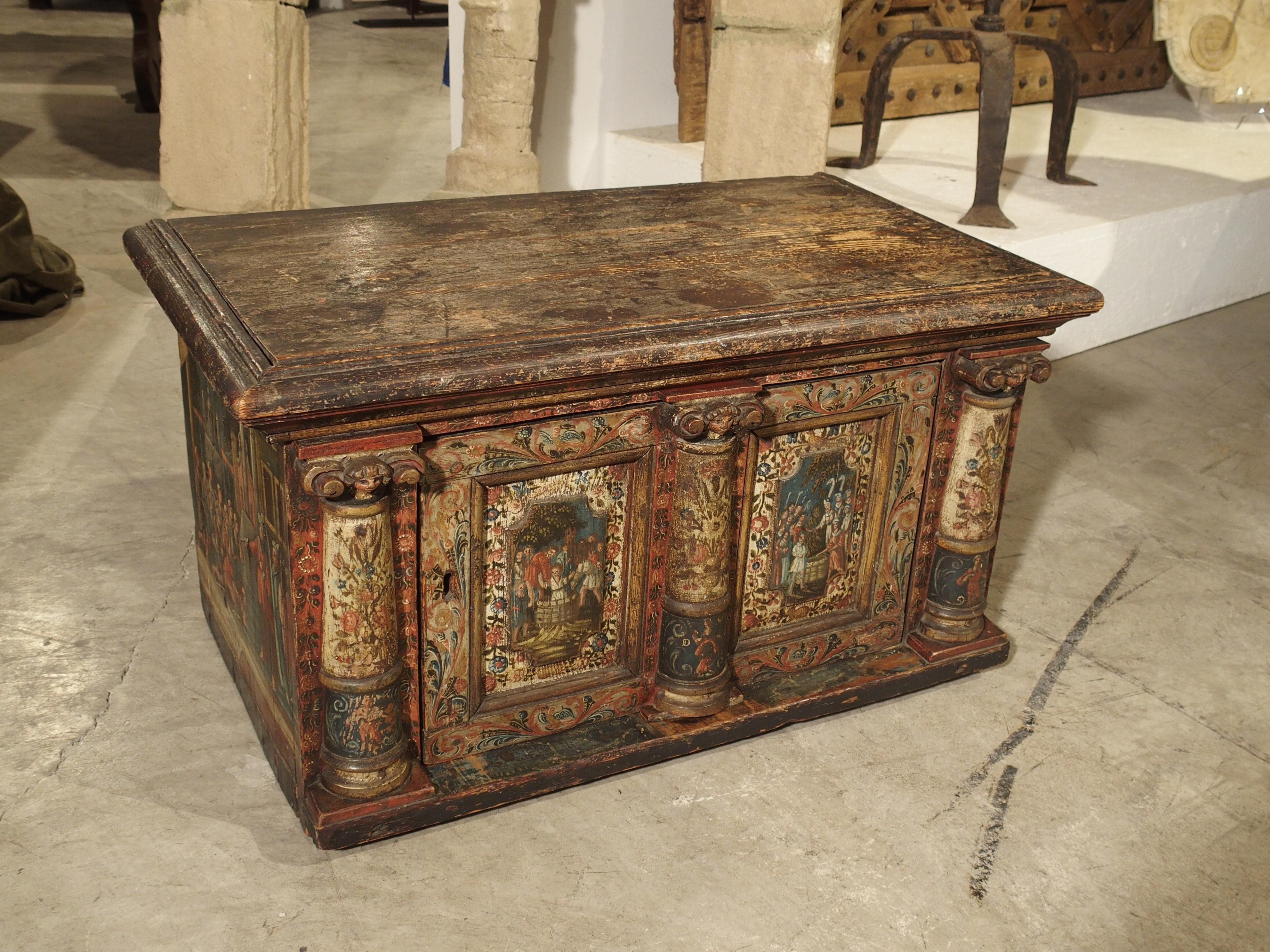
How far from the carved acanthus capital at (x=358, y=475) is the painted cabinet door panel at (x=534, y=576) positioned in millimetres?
92

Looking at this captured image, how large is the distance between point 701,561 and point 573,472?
301 millimetres

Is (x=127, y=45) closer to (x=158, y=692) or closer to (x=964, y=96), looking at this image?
(x=964, y=96)

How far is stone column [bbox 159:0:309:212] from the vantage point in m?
4.30

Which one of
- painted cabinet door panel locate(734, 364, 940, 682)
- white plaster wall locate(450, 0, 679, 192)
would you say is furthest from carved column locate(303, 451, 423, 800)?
white plaster wall locate(450, 0, 679, 192)

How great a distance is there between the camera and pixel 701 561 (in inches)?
92.7

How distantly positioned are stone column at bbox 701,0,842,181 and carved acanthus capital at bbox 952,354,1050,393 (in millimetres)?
1622

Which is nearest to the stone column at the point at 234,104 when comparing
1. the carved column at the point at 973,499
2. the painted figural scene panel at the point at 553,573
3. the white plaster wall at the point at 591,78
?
the white plaster wall at the point at 591,78

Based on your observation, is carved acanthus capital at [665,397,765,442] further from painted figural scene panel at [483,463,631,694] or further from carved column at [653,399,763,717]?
painted figural scene panel at [483,463,631,694]

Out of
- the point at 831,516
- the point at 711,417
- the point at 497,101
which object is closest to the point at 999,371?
the point at 831,516

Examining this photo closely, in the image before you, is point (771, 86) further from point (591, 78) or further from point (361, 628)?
point (361, 628)

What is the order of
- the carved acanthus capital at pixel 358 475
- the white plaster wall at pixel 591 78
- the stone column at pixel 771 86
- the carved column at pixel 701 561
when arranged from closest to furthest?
the carved acanthus capital at pixel 358 475 < the carved column at pixel 701 561 < the stone column at pixel 771 86 < the white plaster wall at pixel 591 78

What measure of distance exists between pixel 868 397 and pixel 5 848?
1.70m

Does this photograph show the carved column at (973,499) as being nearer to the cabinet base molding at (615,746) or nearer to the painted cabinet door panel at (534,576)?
the cabinet base molding at (615,746)

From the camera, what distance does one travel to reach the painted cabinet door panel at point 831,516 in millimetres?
2432
